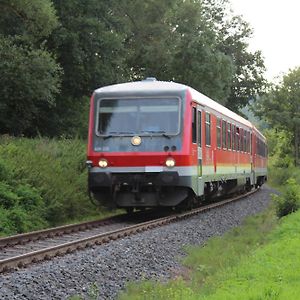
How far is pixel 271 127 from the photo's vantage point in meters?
54.3

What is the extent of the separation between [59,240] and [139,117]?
4.47 m

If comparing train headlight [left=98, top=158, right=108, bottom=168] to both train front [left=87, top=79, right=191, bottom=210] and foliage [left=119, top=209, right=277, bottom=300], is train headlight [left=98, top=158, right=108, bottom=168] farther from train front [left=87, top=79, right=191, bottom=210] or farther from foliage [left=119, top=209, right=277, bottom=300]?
foliage [left=119, top=209, right=277, bottom=300]

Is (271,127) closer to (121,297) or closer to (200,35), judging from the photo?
(200,35)

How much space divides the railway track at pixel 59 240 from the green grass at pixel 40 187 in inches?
48.7

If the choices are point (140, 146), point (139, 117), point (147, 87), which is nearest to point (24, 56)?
point (147, 87)

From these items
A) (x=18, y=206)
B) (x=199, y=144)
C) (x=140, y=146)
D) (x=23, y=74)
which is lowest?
(x=18, y=206)

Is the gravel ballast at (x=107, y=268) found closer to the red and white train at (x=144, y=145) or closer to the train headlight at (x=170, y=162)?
the red and white train at (x=144, y=145)

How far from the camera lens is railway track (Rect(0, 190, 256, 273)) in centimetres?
889

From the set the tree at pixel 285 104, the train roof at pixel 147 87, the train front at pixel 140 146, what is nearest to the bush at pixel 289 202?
the train front at pixel 140 146

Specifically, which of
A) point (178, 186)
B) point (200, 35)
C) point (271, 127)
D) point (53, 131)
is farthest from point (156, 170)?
point (271, 127)

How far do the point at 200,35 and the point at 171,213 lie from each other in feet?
79.6

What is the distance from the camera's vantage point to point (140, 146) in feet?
48.6

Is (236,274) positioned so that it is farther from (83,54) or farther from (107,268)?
(83,54)

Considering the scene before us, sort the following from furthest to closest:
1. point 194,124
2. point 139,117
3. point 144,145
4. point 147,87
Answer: point 194,124, point 147,87, point 139,117, point 144,145
